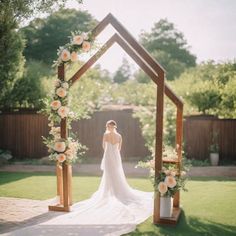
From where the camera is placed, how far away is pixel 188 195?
10781 millimetres

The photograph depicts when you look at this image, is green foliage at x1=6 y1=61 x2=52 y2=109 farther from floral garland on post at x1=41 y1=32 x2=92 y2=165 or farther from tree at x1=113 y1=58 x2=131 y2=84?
tree at x1=113 y1=58 x2=131 y2=84

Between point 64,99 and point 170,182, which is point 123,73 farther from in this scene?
point 170,182

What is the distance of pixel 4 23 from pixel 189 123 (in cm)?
962

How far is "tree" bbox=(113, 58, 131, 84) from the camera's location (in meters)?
85.6

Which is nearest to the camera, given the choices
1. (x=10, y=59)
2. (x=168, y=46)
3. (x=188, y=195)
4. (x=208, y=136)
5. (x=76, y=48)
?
(x=76, y=48)

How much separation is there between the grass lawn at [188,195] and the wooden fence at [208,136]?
16.3 feet

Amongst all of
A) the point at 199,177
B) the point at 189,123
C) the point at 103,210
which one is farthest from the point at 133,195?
the point at 189,123

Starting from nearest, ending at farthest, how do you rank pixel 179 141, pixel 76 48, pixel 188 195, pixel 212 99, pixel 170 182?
pixel 170 182, pixel 76 48, pixel 179 141, pixel 188 195, pixel 212 99

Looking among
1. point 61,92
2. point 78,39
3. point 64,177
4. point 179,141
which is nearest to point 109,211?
point 64,177

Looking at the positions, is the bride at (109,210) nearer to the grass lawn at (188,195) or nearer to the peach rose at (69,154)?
the grass lawn at (188,195)

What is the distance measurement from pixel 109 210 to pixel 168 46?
52.9 meters

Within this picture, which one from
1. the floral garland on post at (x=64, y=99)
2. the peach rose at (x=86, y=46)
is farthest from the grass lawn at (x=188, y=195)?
the peach rose at (x=86, y=46)

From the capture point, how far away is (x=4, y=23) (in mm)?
12656

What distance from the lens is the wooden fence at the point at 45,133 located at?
19.2m
